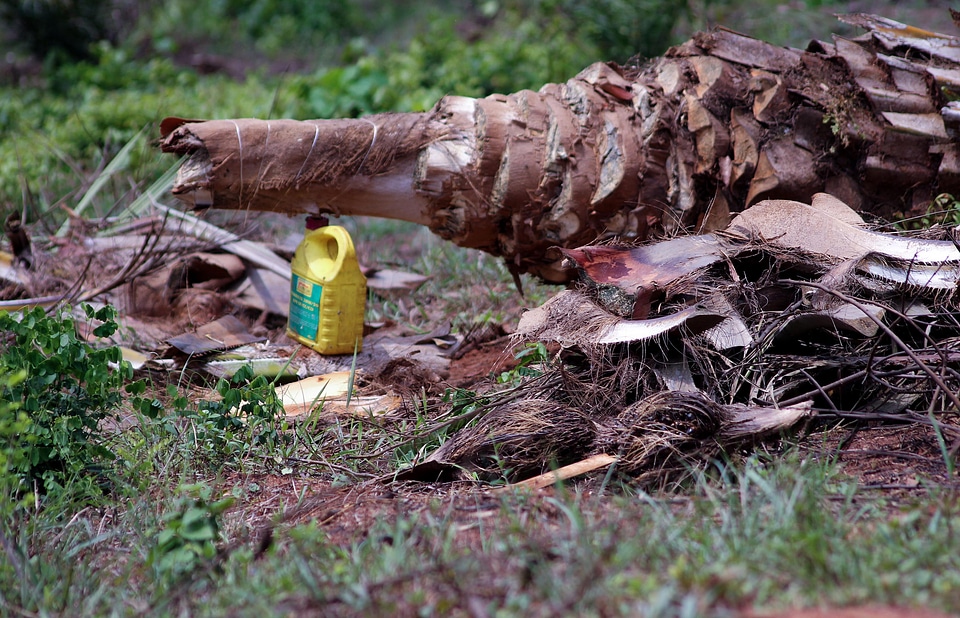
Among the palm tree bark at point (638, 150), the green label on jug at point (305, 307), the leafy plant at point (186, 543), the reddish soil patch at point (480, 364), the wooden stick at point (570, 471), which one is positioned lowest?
the reddish soil patch at point (480, 364)

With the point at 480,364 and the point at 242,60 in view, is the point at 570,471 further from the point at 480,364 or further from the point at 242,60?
the point at 242,60

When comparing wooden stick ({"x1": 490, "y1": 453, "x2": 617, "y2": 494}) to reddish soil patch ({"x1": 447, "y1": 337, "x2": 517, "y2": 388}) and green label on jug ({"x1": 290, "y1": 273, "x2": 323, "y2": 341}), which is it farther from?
green label on jug ({"x1": 290, "y1": 273, "x2": 323, "y2": 341})

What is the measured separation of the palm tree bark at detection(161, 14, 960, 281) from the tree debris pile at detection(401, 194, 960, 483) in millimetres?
687

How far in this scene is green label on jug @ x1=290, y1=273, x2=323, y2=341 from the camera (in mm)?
3529

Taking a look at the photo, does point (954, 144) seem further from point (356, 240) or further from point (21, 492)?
point (21, 492)

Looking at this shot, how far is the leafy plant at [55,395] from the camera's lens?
2.33 metres

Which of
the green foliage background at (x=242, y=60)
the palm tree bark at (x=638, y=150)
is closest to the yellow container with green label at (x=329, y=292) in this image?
the palm tree bark at (x=638, y=150)

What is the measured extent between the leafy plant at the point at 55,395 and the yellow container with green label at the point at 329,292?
1098 millimetres

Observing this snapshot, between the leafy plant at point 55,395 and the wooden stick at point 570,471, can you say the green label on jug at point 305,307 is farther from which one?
the wooden stick at point 570,471

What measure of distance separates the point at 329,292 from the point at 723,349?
1.71m

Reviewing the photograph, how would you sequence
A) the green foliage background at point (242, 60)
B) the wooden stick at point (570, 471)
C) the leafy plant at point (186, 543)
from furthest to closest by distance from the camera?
the green foliage background at point (242, 60) < the wooden stick at point (570, 471) < the leafy plant at point (186, 543)

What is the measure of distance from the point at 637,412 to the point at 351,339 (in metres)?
1.58

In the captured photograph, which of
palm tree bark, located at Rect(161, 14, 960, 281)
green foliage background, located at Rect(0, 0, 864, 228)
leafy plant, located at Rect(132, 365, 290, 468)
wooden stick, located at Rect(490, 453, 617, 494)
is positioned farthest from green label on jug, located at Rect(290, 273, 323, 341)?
wooden stick, located at Rect(490, 453, 617, 494)

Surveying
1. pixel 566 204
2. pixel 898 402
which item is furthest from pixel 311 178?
pixel 898 402
